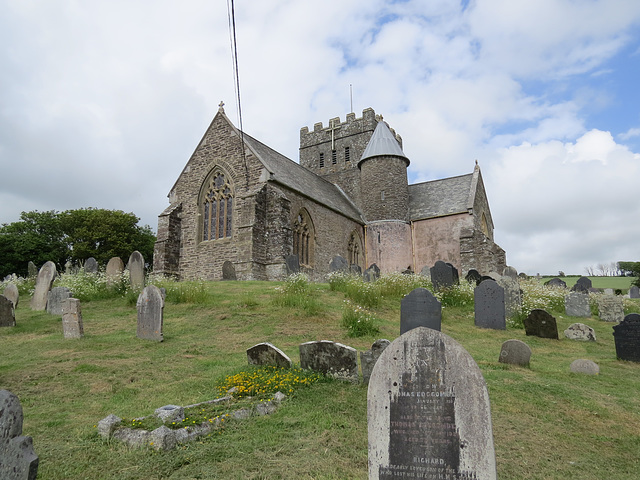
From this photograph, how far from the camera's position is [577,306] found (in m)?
14.7

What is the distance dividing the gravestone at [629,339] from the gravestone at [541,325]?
1965 millimetres

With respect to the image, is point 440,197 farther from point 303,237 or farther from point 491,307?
point 491,307

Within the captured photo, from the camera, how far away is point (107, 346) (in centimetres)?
822

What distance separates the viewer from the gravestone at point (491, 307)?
11.5 metres

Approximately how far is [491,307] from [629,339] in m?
3.31

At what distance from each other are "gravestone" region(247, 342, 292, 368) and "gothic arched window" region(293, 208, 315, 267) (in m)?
13.6

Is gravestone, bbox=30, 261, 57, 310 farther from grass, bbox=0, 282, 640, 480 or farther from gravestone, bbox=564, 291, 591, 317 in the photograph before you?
gravestone, bbox=564, 291, 591, 317

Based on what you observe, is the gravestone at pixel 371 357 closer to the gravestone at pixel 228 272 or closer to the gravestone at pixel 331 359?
the gravestone at pixel 331 359

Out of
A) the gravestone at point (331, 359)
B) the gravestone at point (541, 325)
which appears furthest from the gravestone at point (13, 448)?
the gravestone at point (541, 325)

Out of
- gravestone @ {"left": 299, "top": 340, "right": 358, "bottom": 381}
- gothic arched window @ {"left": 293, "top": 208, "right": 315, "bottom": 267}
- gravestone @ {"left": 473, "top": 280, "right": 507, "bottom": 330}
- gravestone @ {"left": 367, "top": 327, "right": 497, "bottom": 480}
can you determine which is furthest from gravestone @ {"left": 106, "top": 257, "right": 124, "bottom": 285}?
gravestone @ {"left": 367, "top": 327, "right": 497, "bottom": 480}

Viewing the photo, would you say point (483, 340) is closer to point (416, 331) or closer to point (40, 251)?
point (416, 331)

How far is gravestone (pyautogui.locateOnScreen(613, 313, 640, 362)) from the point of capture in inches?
337

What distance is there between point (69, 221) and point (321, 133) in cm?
2151

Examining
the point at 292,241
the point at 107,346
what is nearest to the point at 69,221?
the point at 292,241
